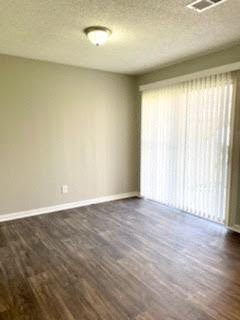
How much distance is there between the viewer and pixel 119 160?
4934mm

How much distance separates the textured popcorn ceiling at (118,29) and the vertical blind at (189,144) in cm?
57

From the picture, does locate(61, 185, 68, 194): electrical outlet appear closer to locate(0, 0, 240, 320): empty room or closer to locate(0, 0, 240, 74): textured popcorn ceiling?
locate(0, 0, 240, 320): empty room

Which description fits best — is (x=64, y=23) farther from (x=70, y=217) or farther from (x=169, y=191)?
(x=169, y=191)

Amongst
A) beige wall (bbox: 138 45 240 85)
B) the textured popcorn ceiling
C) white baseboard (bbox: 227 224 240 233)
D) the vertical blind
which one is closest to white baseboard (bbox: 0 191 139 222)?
the vertical blind

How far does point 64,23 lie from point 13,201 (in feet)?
8.69

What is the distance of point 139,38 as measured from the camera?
116 inches

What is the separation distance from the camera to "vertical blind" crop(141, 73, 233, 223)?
11.3 ft

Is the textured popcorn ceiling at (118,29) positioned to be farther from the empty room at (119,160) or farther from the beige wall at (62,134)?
the beige wall at (62,134)

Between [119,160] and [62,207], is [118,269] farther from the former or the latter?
[119,160]

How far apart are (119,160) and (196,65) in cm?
220

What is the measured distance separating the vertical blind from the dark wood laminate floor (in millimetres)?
470

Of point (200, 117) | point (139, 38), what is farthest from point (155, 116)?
point (139, 38)

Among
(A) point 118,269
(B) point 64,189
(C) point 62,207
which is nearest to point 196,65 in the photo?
(B) point 64,189

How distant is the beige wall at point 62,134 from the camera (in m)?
3.76
